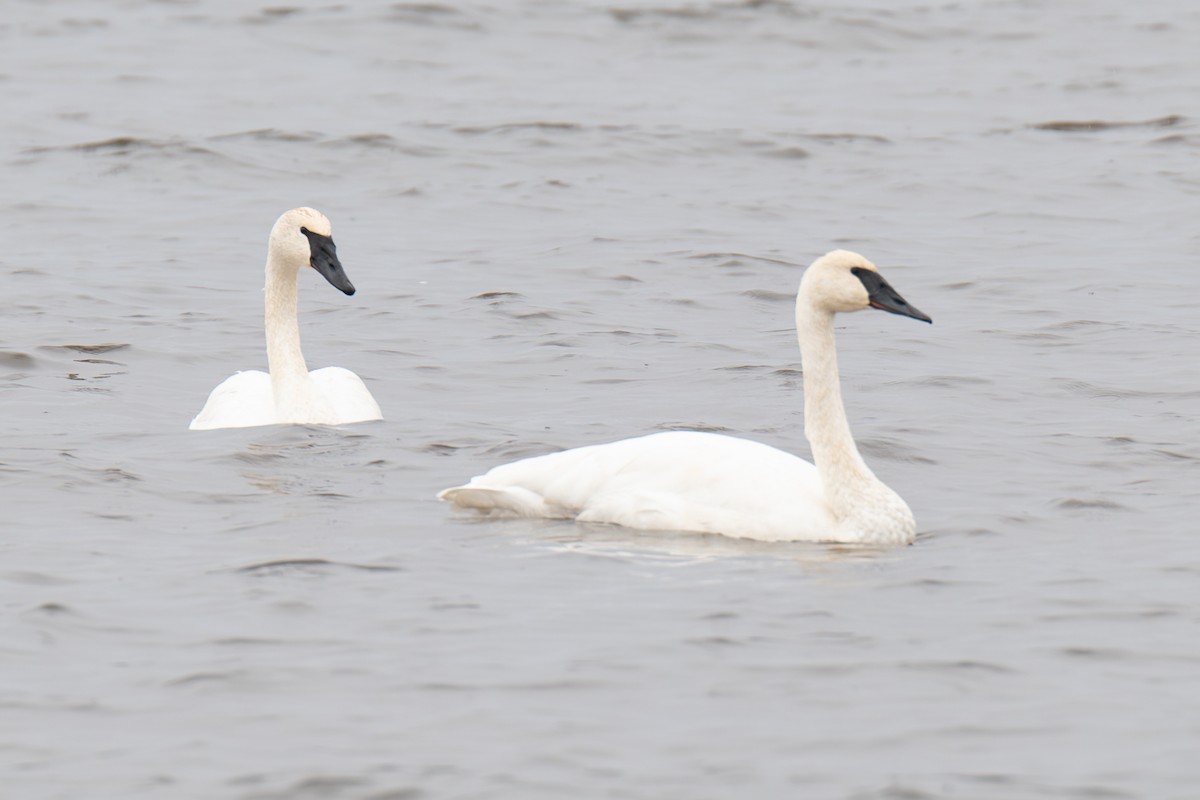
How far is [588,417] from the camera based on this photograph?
428 inches

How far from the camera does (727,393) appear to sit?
11.6 metres

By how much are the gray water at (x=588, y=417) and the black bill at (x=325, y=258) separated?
29.4 inches

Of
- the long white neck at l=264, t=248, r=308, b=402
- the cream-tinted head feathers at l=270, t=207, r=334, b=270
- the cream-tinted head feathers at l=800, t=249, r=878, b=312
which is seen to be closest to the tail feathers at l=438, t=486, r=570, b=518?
the cream-tinted head feathers at l=800, t=249, r=878, b=312

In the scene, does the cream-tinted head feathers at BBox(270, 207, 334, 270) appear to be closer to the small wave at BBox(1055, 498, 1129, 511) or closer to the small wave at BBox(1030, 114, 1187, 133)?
the small wave at BBox(1055, 498, 1129, 511)

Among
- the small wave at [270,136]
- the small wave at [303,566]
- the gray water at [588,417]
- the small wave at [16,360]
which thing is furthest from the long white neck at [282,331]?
the small wave at [270,136]

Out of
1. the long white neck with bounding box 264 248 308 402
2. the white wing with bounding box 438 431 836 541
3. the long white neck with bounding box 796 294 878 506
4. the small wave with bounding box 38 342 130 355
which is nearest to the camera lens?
the white wing with bounding box 438 431 836 541

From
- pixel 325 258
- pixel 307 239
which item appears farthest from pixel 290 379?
pixel 307 239

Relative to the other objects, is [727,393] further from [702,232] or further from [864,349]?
[702,232]

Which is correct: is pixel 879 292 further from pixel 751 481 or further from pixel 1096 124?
pixel 1096 124

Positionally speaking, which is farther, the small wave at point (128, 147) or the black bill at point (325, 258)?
the small wave at point (128, 147)

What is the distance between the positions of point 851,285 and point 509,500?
5.01ft

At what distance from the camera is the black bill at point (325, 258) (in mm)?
11141

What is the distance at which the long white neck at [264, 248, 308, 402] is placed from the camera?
35.5ft

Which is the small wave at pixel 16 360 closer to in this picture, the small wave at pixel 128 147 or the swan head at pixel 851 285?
the swan head at pixel 851 285
